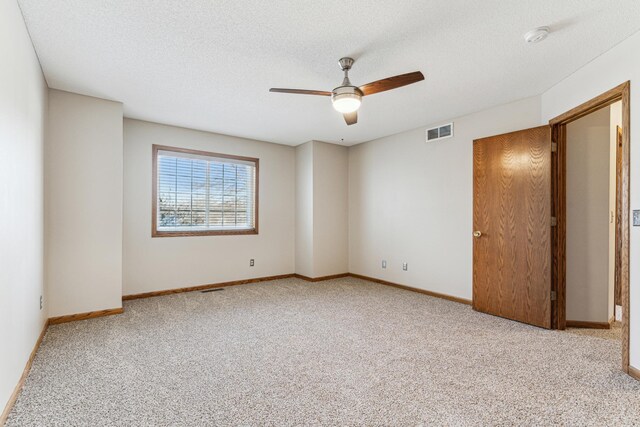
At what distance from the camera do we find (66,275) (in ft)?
11.5

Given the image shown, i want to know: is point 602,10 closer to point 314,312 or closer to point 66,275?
point 314,312

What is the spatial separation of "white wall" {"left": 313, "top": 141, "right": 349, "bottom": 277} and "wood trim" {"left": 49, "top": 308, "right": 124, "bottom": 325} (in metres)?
2.99

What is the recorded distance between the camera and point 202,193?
518cm

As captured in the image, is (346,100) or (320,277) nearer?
(346,100)

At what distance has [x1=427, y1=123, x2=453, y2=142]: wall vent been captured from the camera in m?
4.52

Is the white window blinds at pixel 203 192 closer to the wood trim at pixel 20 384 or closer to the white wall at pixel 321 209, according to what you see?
the white wall at pixel 321 209

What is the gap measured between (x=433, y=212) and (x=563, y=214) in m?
1.60

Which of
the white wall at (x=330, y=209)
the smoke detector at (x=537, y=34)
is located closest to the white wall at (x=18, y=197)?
the smoke detector at (x=537, y=34)

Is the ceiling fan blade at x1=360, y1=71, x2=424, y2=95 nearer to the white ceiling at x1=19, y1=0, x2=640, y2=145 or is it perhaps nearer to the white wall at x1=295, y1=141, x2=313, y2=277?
the white ceiling at x1=19, y1=0, x2=640, y2=145

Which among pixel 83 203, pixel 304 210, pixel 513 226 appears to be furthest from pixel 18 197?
pixel 513 226

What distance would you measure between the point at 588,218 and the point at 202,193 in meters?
4.96

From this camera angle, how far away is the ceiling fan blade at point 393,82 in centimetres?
237

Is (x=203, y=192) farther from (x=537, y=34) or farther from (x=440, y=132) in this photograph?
(x=537, y=34)

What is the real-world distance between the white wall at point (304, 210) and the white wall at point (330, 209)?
0.08 meters
